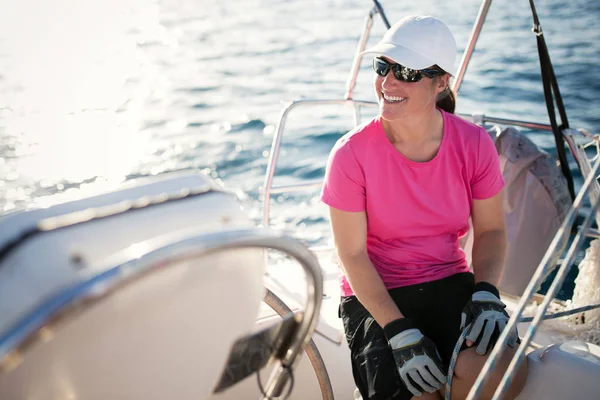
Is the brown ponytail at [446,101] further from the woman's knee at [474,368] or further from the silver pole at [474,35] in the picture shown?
the woman's knee at [474,368]

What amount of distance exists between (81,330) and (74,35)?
11.2m

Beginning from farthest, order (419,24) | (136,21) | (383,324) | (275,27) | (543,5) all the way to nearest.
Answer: (136,21) → (275,27) → (543,5) → (419,24) → (383,324)

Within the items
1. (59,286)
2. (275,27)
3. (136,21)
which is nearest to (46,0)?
(136,21)

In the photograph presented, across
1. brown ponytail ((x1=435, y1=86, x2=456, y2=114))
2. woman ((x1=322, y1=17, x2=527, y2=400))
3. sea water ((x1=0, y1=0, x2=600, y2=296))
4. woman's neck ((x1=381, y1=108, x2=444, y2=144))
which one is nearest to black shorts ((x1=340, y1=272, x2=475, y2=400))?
woman ((x1=322, y1=17, x2=527, y2=400))

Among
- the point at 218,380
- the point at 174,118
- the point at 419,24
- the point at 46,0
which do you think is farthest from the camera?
the point at 46,0

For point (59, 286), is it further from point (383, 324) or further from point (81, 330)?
point (383, 324)

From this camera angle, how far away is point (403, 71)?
1.63 meters

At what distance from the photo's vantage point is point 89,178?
583 centimetres

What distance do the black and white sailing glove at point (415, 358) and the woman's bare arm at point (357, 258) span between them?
0.09 meters

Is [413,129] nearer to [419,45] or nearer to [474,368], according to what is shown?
[419,45]

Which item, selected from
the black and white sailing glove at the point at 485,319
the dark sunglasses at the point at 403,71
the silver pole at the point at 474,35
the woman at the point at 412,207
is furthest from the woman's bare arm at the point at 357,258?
the silver pole at the point at 474,35

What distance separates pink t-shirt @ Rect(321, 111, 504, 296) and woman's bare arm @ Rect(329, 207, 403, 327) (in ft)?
0.09

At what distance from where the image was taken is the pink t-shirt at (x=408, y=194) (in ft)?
5.32

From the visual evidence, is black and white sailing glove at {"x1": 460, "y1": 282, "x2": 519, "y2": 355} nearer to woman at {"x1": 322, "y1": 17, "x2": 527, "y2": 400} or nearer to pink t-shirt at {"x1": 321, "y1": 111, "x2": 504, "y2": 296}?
woman at {"x1": 322, "y1": 17, "x2": 527, "y2": 400}
